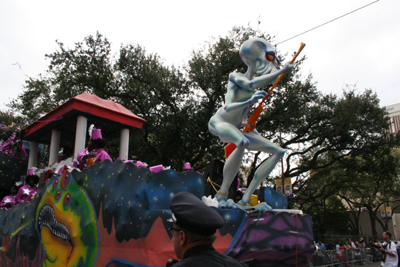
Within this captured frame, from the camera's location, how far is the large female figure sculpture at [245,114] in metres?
4.19

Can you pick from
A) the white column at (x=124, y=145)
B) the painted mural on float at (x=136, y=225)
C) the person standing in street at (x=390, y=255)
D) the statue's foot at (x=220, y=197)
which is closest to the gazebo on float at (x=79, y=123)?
the white column at (x=124, y=145)

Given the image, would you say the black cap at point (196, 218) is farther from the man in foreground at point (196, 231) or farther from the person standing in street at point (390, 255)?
the person standing in street at point (390, 255)

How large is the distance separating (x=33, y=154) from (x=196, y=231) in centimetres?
889

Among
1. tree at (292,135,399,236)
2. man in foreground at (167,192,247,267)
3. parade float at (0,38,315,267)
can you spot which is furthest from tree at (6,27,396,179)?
Answer: man in foreground at (167,192,247,267)

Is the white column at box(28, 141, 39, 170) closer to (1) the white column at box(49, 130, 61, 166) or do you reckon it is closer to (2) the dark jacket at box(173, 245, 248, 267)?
(1) the white column at box(49, 130, 61, 166)

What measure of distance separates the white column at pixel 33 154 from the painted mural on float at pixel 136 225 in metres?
4.34

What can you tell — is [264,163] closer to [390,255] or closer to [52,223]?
[52,223]

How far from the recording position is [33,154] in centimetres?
913

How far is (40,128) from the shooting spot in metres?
8.16

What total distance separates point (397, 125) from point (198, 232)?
72.0 m

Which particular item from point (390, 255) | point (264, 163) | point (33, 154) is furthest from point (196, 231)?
point (33, 154)

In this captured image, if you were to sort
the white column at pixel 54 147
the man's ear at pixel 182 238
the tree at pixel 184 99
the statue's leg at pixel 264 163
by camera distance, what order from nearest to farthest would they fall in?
1. the man's ear at pixel 182 238
2. the statue's leg at pixel 264 163
3. the white column at pixel 54 147
4. the tree at pixel 184 99

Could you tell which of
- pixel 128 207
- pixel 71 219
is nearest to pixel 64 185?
pixel 71 219

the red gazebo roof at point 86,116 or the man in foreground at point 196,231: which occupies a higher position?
the red gazebo roof at point 86,116
